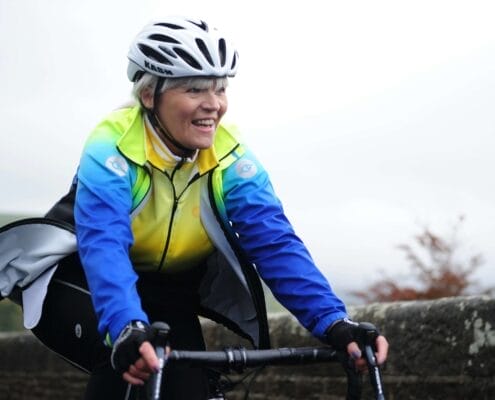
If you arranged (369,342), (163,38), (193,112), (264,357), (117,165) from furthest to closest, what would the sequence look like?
(163,38)
(193,112)
(117,165)
(369,342)
(264,357)

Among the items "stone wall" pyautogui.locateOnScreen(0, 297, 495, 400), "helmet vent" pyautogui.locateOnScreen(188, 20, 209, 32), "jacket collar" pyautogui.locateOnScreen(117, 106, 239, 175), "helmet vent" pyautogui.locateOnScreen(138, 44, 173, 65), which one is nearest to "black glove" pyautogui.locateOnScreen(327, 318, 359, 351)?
"jacket collar" pyautogui.locateOnScreen(117, 106, 239, 175)

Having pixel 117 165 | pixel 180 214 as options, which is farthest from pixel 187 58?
pixel 180 214

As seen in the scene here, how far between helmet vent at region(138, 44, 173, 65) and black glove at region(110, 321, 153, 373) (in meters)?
1.06

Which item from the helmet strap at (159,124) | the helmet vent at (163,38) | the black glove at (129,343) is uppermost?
the helmet vent at (163,38)

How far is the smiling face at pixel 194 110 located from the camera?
12.8 ft

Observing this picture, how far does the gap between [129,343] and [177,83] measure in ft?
3.60

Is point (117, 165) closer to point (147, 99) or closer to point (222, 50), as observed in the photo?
point (147, 99)

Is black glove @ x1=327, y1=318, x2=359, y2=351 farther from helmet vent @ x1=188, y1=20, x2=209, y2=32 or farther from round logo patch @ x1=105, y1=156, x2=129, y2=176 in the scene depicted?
helmet vent @ x1=188, y1=20, x2=209, y2=32

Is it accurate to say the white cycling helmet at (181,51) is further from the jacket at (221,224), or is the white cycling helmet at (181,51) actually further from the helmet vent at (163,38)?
the jacket at (221,224)

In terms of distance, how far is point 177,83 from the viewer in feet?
12.9

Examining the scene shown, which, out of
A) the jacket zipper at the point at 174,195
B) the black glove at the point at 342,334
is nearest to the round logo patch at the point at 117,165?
the jacket zipper at the point at 174,195

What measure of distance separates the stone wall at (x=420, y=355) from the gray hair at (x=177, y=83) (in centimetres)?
211

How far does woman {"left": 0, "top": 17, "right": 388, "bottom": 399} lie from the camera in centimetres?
383

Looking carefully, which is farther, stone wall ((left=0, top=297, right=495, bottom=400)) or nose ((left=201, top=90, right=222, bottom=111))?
stone wall ((left=0, top=297, right=495, bottom=400))
